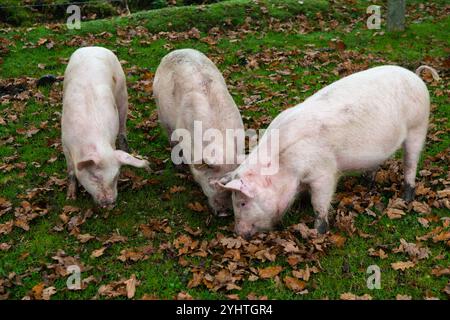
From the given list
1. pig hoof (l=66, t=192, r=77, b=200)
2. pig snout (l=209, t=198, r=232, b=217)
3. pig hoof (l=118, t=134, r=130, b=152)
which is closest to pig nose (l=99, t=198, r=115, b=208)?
pig hoof (l=66, t=192, r=77, b=200)

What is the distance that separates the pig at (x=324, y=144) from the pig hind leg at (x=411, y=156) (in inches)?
4.8

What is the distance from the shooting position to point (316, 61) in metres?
12.7

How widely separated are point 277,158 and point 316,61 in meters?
7.44

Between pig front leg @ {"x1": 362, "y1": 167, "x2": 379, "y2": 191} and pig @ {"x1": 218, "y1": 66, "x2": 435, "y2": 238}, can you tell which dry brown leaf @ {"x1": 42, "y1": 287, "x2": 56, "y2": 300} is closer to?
pig @ {"x1": 218, "y1": 66, "x2": 435, "y2": 238}

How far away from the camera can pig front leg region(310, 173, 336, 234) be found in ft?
19.4

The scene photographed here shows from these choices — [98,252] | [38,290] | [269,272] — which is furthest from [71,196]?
[269,272]

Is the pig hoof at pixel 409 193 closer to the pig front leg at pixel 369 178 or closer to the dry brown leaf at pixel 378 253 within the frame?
the pig front leg at pixel 369 178

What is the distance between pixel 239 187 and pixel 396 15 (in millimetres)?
11159

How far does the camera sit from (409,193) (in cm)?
678

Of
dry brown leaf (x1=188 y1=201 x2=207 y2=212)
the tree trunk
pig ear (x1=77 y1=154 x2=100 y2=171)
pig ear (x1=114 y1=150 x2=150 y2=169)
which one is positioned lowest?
dry brown leaf (x1=188 y1=201 x2=207 y2=212)

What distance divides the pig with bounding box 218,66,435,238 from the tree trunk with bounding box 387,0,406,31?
29.4ft

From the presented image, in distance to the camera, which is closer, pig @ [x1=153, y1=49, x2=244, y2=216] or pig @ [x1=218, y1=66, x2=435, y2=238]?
pig @ [x1=218, y1=66, x2=435, y2=238]

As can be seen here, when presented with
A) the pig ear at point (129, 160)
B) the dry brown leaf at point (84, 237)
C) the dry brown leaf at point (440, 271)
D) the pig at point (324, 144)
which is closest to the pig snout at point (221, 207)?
the pig at point (324, 144)

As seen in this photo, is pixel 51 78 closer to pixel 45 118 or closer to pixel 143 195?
pixel 45 118
